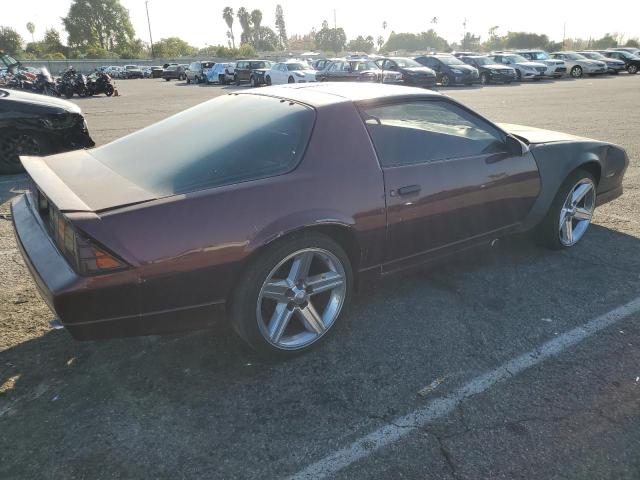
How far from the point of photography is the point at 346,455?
80.8 inches

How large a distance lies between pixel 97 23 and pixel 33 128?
360 ft

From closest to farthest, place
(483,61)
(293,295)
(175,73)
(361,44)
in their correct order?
(293,295), (483,61), (175,73), (361,44)

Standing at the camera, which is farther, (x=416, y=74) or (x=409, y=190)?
(x=416, y=74)

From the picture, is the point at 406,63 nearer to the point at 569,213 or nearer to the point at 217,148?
the point at 569,213

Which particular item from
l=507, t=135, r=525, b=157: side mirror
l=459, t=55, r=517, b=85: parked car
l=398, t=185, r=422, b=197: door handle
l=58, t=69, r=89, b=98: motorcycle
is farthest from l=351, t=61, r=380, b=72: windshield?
l=398, t=185, r=422, b=197: door handle

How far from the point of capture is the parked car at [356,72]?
21.2 meters

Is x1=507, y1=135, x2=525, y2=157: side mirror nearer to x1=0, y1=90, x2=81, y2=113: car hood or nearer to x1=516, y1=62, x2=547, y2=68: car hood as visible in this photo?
x1=0, y1=90, x2=81, y2=113: car hood

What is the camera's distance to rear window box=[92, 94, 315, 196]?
2492 millimetres

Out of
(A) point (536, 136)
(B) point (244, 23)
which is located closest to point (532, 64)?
(A) point (536, 136)

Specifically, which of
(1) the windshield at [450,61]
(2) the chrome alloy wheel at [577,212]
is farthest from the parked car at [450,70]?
(2) the chrome alloy wheel at [577,212]

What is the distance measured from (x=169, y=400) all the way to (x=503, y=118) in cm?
1170

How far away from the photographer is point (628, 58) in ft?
106

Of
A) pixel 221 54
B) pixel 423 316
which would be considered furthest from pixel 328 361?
pixel 221 54

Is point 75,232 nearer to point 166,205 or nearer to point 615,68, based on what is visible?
point 166,205
